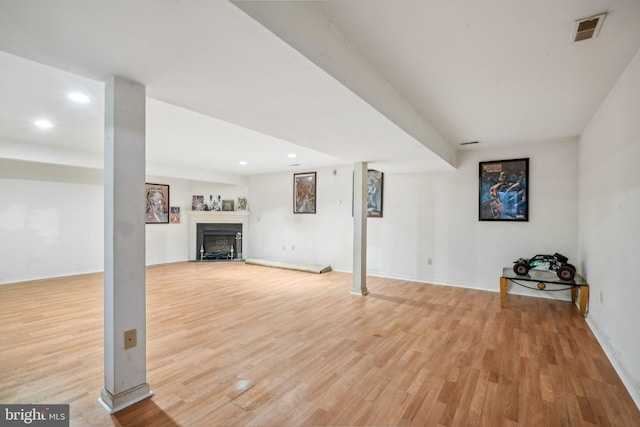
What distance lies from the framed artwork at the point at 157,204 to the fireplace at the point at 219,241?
0.98 metres

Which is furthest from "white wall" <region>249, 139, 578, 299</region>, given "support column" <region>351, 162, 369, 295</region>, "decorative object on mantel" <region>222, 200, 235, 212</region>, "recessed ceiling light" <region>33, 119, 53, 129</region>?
"recessed ceiling light" <region>33, 119, 53, 129</region>

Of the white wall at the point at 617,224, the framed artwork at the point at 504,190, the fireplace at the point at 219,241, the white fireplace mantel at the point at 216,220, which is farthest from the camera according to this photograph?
the fireplace at the point at 219,241

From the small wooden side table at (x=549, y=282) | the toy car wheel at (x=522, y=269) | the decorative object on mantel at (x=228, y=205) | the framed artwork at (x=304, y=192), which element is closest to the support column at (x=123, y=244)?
the small wooden side table at (x=549, y=282)

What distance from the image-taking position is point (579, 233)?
4.37 metres

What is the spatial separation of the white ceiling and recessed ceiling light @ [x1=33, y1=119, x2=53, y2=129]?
0.12 meters

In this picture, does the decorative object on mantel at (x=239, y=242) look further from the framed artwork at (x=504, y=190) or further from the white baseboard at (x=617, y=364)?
the white baseboard at (x=617, y=364)

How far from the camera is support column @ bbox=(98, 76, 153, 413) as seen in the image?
1.90 metres

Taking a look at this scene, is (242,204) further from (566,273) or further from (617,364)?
(617,364)

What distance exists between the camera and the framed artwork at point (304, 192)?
24.6 ft

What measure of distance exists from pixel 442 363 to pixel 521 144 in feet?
13.1

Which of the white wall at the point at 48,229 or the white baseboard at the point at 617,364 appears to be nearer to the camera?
the white baseboard at the point at 617,364

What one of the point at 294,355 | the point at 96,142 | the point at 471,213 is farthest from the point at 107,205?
the point at 471,213

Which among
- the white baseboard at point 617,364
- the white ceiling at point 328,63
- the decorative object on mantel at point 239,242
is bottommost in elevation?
the white baseboard at point 617,364

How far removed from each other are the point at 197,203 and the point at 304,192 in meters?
3.33
